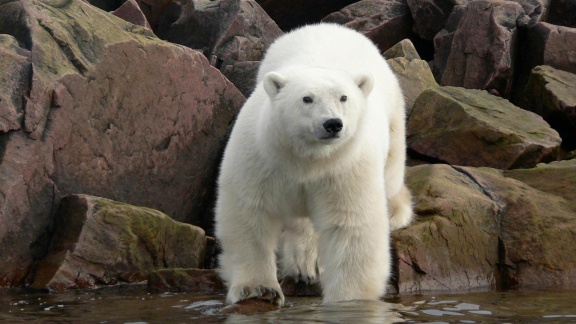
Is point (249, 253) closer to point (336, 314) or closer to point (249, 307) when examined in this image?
point (249, 307)

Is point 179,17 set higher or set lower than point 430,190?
higher

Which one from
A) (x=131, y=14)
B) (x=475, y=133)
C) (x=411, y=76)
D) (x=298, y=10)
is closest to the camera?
(x=475, y=133)

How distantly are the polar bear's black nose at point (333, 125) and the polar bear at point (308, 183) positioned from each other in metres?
0.01

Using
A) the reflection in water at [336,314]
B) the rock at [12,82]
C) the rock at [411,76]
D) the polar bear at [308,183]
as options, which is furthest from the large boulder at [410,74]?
the reflection in water at [336,314]

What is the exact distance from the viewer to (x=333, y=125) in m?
5.96

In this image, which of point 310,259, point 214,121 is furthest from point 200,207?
point 310,259

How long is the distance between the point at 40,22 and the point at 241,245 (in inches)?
121

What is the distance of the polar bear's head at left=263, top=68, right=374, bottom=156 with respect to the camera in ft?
19.8

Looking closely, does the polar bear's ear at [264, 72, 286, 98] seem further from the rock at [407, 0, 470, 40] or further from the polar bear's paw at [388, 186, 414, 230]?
the rock at [407, 0, 470, 40]

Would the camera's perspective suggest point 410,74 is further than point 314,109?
Yes

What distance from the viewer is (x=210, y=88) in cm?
951

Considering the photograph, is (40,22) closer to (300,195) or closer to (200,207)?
(200,207)

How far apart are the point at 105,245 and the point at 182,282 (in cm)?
72

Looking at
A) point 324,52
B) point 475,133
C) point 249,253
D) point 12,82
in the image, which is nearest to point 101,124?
point 12,82
